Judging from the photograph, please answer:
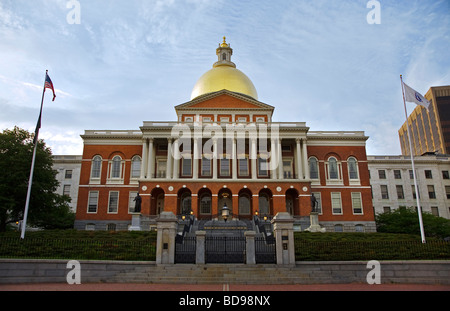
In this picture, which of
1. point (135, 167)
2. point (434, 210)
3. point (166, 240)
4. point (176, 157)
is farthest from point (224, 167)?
point (434, 210)

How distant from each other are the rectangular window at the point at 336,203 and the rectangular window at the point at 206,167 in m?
16.2

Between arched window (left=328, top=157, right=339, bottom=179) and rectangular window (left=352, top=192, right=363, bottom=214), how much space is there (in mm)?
3241

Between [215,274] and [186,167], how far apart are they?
30836mm

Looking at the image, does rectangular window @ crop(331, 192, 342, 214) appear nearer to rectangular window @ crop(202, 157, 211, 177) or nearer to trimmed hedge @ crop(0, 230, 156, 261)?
rectangular window @ crop(202, 157, 211, 177)

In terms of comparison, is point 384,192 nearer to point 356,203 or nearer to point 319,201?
point 356,203

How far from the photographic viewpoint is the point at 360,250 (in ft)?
60.5

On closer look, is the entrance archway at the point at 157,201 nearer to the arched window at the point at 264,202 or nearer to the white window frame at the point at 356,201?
the arched window at the point at 264,202

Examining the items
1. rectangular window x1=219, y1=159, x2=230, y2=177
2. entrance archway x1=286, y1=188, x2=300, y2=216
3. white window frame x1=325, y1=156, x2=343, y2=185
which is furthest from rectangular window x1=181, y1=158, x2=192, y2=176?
white window frame x1=325, y1=156, x2=343, y2=185

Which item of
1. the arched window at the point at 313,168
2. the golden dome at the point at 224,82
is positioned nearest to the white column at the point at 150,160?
the golden dome at the point at 224,82

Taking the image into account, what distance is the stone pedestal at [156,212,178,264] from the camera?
53.2 feet

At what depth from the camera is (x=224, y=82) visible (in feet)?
169

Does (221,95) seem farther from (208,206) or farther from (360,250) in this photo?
(360,250)
